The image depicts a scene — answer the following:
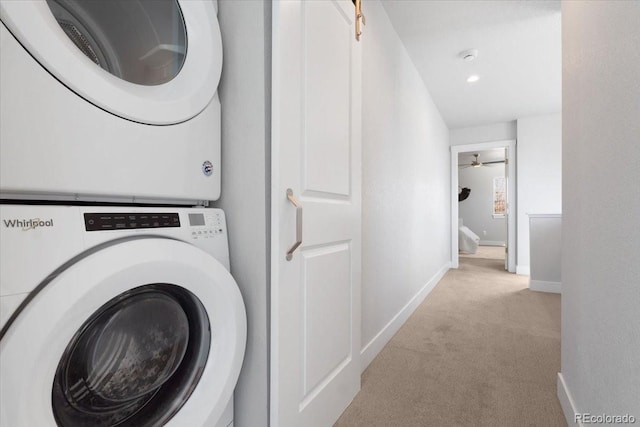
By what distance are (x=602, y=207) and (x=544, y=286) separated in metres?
3.36

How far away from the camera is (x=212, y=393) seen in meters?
0.84

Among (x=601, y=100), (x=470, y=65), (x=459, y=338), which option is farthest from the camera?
(x=470, y=65)

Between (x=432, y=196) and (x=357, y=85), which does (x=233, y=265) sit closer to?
(x=357, y=85)

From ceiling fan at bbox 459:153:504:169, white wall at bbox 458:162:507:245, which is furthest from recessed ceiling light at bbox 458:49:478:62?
white wall at bbox 458:162:507:245

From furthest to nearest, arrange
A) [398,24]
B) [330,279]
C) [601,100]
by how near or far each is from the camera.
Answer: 1. [398,24]
2. [330,279]
3. [601,100]

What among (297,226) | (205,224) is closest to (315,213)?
(297,226)

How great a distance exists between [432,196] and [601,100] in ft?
10.1

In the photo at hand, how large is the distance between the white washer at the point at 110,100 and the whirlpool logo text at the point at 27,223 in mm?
64

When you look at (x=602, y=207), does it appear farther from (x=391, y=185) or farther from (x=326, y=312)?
(x=391, y=185)

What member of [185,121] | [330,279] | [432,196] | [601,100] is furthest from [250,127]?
[432,196]

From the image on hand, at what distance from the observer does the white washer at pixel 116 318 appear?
526mm

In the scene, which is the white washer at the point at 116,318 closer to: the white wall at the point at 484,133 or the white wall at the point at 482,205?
the white wall at the point at 484,133

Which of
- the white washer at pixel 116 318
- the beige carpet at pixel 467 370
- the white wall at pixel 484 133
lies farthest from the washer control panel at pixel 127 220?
the white wall at pixel 484 133

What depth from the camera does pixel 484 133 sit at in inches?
204
